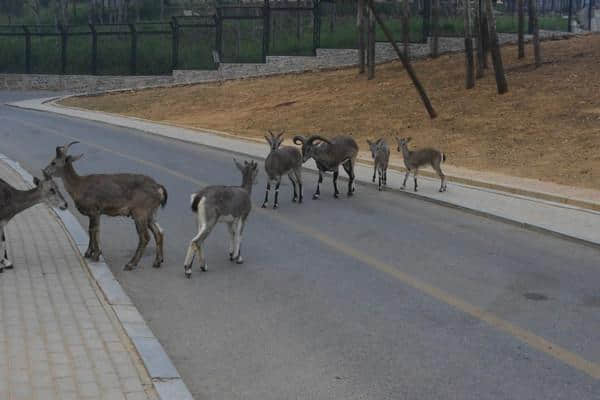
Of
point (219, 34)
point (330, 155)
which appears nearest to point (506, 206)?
point (330, 155)

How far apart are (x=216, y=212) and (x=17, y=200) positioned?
8.27 feet

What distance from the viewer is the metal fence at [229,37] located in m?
60.1

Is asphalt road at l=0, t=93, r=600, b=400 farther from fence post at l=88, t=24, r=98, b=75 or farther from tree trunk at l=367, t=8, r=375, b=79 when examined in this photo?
fence post at l=88, t=24, r=98, b=75

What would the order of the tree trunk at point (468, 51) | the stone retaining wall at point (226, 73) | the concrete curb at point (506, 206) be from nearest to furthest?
the concrete curb at point (506, 206) → the tree trunk at point (468, 51) → the stone retaining wall at point (226, 73)

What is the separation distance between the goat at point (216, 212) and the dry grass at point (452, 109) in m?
11.4

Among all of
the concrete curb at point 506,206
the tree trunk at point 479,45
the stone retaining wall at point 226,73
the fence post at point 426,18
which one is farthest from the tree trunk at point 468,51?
the fence post at point 426,18

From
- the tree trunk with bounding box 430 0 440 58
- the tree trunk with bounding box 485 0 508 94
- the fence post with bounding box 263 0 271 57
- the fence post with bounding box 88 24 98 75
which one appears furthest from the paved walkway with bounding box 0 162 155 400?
the fence post with bounding box 88 24 98 75

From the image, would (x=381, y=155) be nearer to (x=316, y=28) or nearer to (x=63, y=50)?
(x=316, y=28)

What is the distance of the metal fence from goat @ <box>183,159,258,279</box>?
45144mm

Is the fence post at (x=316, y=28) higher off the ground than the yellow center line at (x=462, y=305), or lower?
higher

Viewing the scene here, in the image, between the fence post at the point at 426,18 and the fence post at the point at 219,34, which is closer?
the fence post at the point at 426,18

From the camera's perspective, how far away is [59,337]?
9305 mm

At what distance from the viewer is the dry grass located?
91.7ft

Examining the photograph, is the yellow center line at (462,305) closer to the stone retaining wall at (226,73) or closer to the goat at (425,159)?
the goat at (425,159)
